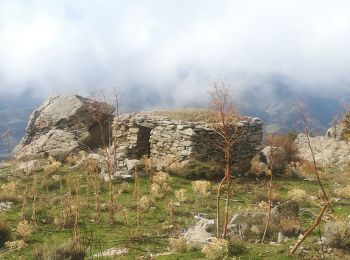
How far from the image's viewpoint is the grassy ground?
1163 cm

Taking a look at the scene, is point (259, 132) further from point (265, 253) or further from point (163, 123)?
point (265, 253)

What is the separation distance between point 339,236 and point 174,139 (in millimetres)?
14818

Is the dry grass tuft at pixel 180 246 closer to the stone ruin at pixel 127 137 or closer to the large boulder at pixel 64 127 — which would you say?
the stone ruin at pixel 127 137

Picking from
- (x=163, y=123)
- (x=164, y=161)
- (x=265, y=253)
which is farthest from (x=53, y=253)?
(x=163, y=123)

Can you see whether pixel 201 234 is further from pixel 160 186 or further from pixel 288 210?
pixel 160 186

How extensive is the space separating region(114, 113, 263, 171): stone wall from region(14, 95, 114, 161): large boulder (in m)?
1.74

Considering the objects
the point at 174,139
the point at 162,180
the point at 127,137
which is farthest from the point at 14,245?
the point at 127,137

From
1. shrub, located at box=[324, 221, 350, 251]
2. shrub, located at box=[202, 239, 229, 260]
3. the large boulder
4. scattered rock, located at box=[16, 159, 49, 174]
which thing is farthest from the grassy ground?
the large boulder

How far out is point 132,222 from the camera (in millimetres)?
15016

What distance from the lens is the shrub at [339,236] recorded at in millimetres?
10883

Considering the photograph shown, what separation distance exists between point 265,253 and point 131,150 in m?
17.5

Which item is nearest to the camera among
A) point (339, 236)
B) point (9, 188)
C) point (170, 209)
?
point (339, 236)

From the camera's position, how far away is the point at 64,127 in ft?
98.9

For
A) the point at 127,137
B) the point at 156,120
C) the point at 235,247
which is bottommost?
the point at 235,247
